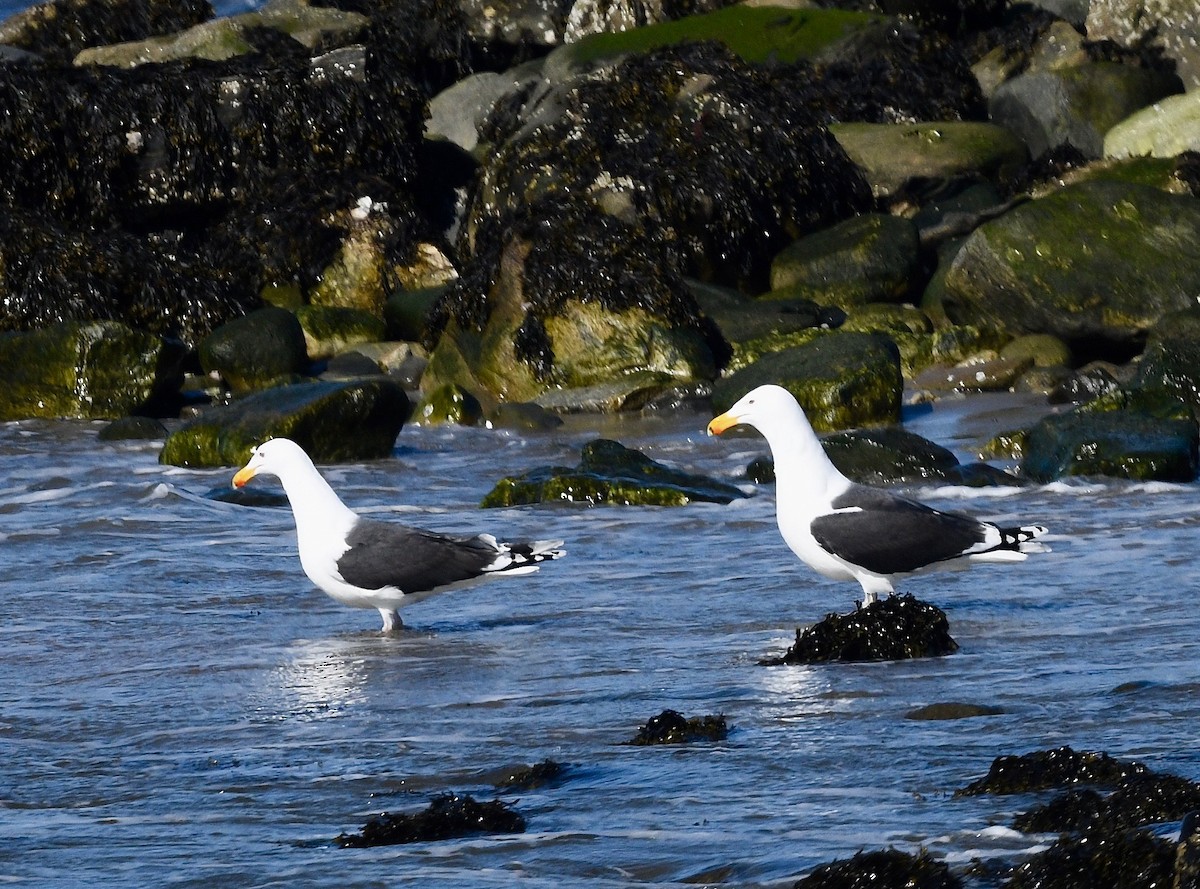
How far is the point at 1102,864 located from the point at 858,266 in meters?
12.9

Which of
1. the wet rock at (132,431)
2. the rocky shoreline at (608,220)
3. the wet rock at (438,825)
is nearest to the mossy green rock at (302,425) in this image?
the rocky shoreline at (608,220)

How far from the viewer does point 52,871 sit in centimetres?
407

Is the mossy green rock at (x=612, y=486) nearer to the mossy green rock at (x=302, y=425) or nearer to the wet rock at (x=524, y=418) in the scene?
the mossy green rock at (x=302, y=425)

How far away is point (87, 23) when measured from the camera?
85.5ft

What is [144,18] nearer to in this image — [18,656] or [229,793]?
[18,656]

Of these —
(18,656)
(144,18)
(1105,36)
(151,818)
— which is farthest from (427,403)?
(144,18)

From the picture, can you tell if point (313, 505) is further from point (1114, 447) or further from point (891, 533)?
point (1114, 447)

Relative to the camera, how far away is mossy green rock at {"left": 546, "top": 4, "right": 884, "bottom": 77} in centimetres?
2116

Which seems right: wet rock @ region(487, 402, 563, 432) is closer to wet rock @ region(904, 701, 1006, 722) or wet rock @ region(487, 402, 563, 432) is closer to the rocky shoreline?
the rocky shoreline

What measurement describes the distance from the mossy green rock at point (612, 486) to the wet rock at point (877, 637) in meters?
3.73

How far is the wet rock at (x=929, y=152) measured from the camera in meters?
18.2

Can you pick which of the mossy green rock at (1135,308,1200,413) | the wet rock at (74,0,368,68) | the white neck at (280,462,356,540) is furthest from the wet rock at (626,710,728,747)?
the wet rock at (74,0,368,68)

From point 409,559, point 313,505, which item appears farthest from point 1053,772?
point 313,505

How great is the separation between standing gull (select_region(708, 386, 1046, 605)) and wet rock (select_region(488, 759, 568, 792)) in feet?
7.60
